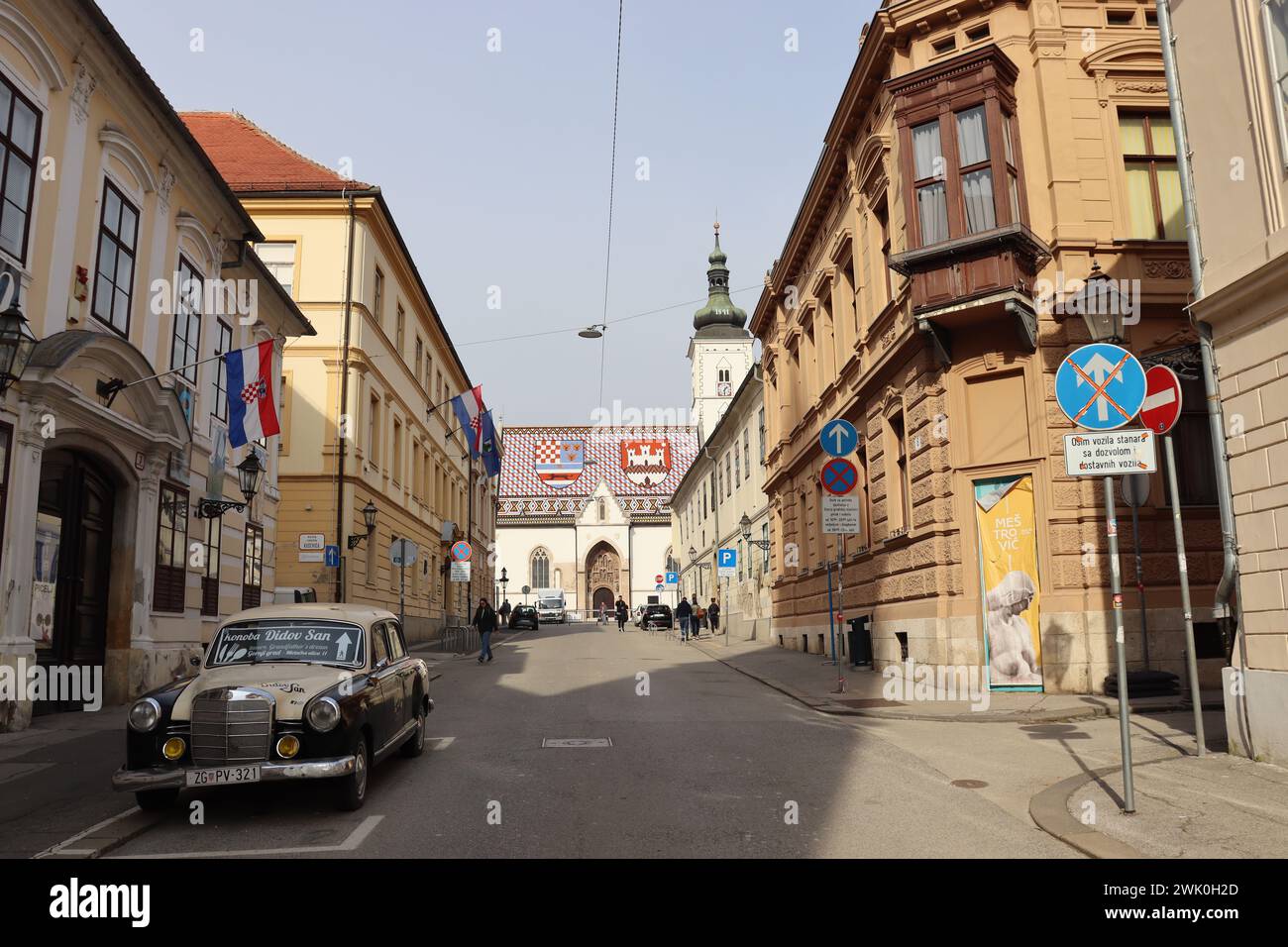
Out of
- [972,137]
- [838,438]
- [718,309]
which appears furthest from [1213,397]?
[718,309]

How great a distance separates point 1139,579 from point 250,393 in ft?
47.4

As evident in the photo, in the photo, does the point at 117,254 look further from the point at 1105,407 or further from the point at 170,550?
the point at 1105,407

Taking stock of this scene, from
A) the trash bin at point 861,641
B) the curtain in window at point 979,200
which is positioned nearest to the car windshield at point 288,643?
the curtain in window at point 979,200

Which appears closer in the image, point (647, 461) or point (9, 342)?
point (9, 342)

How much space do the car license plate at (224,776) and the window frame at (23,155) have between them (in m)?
8.03

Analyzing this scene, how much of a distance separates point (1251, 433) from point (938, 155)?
858cm

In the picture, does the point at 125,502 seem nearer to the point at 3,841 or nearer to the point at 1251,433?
the point at 3,841

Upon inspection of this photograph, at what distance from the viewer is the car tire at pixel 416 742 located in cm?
965

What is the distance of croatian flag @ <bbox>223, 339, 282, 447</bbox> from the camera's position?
16234 mm

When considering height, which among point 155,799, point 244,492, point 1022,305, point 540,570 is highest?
point 1022,305

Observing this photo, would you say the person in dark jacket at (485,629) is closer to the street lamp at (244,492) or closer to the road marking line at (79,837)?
the street lamp at (244,492)

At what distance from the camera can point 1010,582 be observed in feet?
49.5
